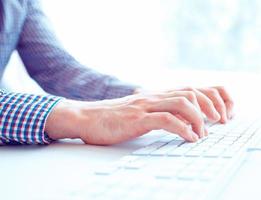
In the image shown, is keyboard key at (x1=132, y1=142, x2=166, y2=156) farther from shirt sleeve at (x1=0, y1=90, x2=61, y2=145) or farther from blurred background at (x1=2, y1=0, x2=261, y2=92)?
blurred background at (x1=2, y1=0, x2=261, y2=92)

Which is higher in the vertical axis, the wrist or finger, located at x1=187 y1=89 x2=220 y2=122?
finger, located at x1=187 y1=89 x2=220 y2=122

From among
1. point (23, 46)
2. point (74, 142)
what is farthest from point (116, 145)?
point (23, 46)

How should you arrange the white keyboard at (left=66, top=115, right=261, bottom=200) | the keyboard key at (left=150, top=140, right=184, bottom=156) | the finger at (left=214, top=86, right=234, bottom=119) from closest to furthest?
the white keyboard at (left=66, top=115, right=261, bottom=200) < the keyboard key at (left=150, top=140, right=184, bottom=156) < the finger at (left=214, top=86, right=234, bottom=119)

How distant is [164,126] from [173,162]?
0.49 feet

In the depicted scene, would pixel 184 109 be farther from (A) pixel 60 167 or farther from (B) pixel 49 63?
(B) pixel 49 63

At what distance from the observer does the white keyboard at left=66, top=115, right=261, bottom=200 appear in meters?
0.45

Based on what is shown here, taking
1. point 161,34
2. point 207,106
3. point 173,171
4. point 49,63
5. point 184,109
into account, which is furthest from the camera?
point 161,34

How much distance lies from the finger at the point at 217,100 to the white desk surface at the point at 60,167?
0.51ft

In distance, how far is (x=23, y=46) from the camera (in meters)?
1.33

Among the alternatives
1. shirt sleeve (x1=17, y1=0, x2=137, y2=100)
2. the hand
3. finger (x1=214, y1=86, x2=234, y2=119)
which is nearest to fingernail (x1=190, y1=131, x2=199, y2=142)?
the hand

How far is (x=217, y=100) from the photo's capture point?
2.98 feet

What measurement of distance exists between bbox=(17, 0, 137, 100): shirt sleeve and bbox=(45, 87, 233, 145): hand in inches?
16.1

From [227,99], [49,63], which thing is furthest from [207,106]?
[49,63]

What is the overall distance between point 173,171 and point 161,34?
1.42 meters
